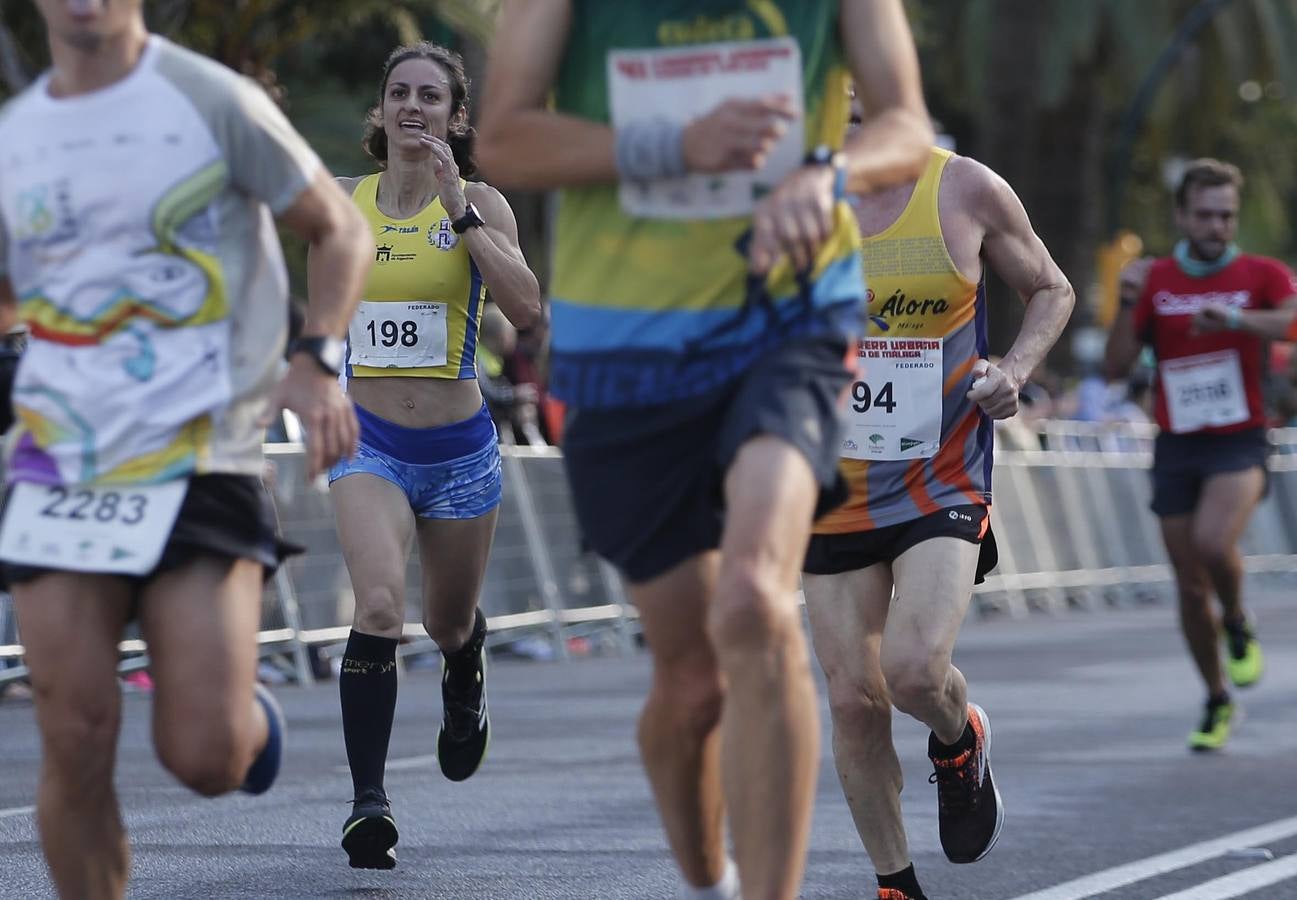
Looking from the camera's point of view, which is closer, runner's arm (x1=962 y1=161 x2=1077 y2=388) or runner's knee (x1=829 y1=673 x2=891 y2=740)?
runner's knee (x1=829 y1=673 x2=891 y2=740)

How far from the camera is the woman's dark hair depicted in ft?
24.4

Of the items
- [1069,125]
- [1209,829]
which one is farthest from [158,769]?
[1069,125]

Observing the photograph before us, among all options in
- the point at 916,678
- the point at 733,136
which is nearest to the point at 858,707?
the point at 916,678

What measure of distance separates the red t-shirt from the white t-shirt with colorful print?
6930 mm

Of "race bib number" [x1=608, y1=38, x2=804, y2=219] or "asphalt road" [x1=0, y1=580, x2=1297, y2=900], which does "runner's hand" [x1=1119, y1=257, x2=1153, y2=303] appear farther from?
"race bib number" [x1=608, y1=38, x2=804, y2=219]

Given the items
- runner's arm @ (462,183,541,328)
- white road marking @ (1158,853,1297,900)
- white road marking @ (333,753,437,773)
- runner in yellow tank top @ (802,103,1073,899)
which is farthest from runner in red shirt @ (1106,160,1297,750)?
runner in yellow tank top @ (802,103,1073,899)

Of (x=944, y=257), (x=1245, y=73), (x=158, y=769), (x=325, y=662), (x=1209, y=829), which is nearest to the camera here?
(x=944, y=257)

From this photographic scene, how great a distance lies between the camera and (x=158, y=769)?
9219 millimetres

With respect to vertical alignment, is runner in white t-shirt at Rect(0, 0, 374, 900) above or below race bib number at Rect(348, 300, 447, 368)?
above

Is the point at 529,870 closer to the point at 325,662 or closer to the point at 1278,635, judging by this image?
the point at 325,662

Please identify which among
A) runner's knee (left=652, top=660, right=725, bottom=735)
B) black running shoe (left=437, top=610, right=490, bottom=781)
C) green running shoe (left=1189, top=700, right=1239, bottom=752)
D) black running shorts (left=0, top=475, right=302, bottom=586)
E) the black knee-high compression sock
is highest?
black running shorts (left=0, top=475, right=302, bottom=586)

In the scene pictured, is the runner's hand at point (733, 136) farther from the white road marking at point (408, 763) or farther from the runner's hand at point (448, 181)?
the white road marking at point (408, 763)

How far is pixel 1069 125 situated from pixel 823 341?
28.2 m

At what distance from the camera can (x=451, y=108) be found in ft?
24.3
